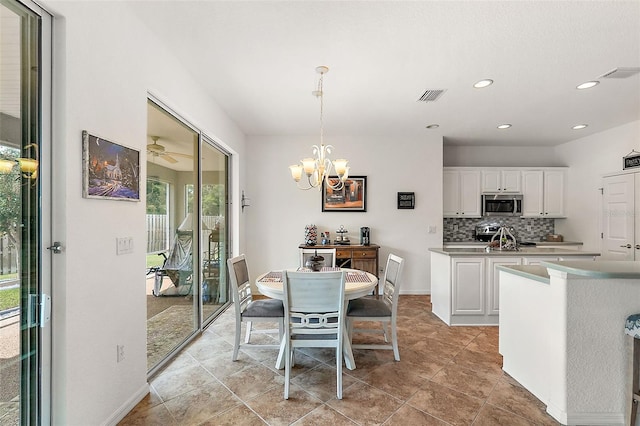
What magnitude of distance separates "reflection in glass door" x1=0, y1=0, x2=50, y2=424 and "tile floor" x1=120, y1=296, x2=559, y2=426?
0.74m

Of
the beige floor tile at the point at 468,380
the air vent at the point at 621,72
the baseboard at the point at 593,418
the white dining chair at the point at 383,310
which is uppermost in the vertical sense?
the air vent at the point at 621,72

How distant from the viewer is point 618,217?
15.1 feet

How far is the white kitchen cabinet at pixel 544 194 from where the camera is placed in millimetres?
5547

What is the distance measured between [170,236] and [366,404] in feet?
7.09

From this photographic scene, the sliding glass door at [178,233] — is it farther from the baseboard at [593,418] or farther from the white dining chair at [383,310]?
the baseboard at [593,418]

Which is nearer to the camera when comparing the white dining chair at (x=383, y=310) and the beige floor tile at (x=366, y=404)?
the beige floor tile at (x=366, y=404)

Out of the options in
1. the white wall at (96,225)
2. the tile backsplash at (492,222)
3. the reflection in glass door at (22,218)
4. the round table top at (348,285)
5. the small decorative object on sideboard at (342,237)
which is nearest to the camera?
the reflection in glass door at (22,218)

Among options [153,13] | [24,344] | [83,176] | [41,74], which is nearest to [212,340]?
[24,344]

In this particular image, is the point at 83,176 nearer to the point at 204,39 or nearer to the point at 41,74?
the point at 41,74

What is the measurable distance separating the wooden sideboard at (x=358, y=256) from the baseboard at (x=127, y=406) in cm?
286

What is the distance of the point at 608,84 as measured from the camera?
10.3ft

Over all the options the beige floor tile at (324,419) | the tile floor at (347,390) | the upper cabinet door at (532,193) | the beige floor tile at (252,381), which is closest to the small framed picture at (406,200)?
the upper cabinet door at (532,193)

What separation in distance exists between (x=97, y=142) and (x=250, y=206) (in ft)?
11.3

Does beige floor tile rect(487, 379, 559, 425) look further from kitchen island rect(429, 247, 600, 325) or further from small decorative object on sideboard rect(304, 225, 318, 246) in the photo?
small decorative object on sideboard rect(304, 225, 318, 246)
